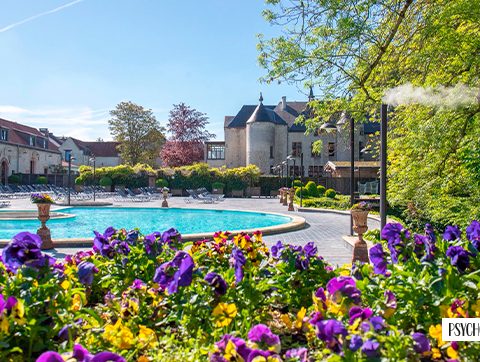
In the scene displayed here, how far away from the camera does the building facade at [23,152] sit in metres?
41.6

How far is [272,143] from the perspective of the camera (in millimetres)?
44125

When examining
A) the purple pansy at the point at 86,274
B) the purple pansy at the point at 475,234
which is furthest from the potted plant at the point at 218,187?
the purple pansy at the point at 86,274

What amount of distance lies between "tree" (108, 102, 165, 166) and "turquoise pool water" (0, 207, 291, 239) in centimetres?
3081

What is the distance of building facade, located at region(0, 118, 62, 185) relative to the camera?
41.6 m

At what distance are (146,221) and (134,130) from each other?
120 ft

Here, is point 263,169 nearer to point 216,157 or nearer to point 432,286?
point 216,157

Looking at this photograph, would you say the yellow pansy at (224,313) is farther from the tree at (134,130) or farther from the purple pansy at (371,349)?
the tree at (134,130)

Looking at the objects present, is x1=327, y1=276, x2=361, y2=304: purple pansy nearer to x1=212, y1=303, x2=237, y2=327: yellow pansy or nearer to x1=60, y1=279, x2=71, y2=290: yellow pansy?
x1=212, y1=303, x2=237, y2=327: yellow pansy

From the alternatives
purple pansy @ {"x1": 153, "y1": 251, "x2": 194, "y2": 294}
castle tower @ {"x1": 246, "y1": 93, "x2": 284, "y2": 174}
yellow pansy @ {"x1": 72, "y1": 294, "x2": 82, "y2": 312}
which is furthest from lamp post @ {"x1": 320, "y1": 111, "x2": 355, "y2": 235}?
castle tower @ {"x1": 246, "y1": 93, "x2": 284, "y2": 174}

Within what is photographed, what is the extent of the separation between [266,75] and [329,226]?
19.4ft

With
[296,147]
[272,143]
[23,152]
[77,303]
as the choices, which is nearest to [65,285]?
[77,303]

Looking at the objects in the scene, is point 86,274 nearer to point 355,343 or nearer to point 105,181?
point 355,343

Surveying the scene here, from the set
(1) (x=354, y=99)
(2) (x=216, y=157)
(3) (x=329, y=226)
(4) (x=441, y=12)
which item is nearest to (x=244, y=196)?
(2) (x=216, y=157)

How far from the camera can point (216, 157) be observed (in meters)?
47.8
